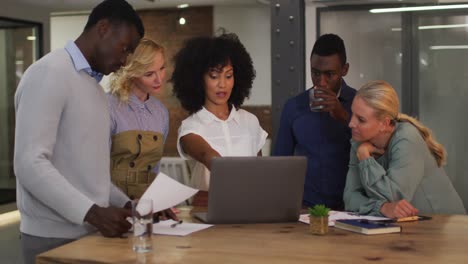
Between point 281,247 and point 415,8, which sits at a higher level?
point 415,8

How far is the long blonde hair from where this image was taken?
2.70m

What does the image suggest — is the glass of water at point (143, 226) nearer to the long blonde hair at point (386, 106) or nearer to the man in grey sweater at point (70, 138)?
the man in grey sweater at point (70, 138)

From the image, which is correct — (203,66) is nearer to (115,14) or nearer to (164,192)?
(115,14)

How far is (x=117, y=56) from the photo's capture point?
2.25 metres

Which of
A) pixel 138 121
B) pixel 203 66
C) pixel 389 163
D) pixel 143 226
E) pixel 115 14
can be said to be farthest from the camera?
pixel 203 66

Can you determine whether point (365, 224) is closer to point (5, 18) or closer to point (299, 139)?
point (299, 139)

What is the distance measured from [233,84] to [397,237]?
1.41 metres

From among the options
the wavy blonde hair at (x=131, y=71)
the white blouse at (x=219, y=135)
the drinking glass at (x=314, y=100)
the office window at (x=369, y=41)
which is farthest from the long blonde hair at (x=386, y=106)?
the office window at (x=369, y=41)

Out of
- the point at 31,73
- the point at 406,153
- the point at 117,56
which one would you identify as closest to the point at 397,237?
the point at 406,153

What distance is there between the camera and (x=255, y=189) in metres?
2.39

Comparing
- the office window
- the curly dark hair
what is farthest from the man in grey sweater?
the office window

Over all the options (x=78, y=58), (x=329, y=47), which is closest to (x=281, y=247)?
(x=78, y=58)

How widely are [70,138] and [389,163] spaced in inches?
51.9

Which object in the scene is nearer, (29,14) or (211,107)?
(211,107)
